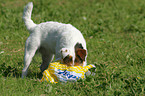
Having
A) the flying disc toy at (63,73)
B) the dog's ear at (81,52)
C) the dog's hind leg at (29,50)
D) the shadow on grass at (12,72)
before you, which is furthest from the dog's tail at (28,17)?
the dog's ear at (81,52)

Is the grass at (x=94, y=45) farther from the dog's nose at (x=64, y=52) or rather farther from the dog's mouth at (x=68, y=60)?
the dog's nose at (x=64, y=52)

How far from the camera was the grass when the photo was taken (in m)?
4.29

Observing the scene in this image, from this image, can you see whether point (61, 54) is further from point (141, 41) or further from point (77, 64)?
point (141, 41)

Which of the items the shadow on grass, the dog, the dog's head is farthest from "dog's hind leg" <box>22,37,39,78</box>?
the dog's head

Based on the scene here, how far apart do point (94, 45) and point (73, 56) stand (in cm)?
281

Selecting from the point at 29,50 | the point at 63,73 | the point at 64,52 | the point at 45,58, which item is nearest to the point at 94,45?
the point at 45,58

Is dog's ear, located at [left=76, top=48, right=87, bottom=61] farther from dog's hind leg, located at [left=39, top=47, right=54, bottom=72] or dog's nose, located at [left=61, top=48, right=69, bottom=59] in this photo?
dog's hind leg, located at [left=39, top=47, right=54, bottom=72]

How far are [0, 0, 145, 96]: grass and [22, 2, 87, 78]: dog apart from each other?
0.30 meters

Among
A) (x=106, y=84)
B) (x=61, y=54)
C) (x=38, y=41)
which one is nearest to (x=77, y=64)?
(x=61, y=54)

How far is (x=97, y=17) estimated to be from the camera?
9.52m

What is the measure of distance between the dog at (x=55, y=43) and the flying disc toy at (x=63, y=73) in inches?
3.2

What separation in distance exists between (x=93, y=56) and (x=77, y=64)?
1952 millimetres

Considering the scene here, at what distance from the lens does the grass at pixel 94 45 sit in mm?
4289

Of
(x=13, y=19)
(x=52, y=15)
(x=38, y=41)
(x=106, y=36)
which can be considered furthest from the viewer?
(x=52, y=15)
